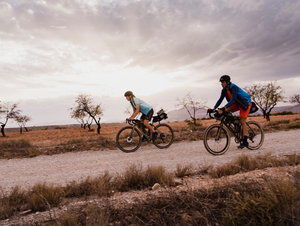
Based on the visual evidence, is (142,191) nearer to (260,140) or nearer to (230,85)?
(230,85)

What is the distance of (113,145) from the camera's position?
9859 mm

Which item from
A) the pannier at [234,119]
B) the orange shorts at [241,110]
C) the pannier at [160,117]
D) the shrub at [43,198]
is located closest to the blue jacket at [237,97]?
the orange shorts at [241,110]

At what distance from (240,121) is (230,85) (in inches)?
59.7

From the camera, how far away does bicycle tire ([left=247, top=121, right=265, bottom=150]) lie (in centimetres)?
723

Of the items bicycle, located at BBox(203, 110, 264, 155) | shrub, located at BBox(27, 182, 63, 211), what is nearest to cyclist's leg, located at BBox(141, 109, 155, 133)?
bicycle, located at BBox(203, 110, 264, 155)

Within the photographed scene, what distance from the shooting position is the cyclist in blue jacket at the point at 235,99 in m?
6.37

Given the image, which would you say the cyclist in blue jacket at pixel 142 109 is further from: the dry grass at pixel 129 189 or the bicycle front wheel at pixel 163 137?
the dry grass at pixel 129 189

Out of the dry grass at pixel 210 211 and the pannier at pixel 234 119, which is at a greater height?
the pannier at pixel 234 119

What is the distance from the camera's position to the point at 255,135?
7.24 meters

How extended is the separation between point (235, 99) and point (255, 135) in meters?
1.99

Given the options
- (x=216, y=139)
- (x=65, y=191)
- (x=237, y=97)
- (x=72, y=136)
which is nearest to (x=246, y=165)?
(x=216, y=139)

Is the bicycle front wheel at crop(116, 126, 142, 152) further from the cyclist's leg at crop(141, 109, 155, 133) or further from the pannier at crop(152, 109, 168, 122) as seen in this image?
the pannier at crop(152, 109, 168, 122)

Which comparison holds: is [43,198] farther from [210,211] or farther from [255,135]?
[255,135]

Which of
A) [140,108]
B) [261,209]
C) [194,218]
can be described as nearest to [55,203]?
[194,218]
